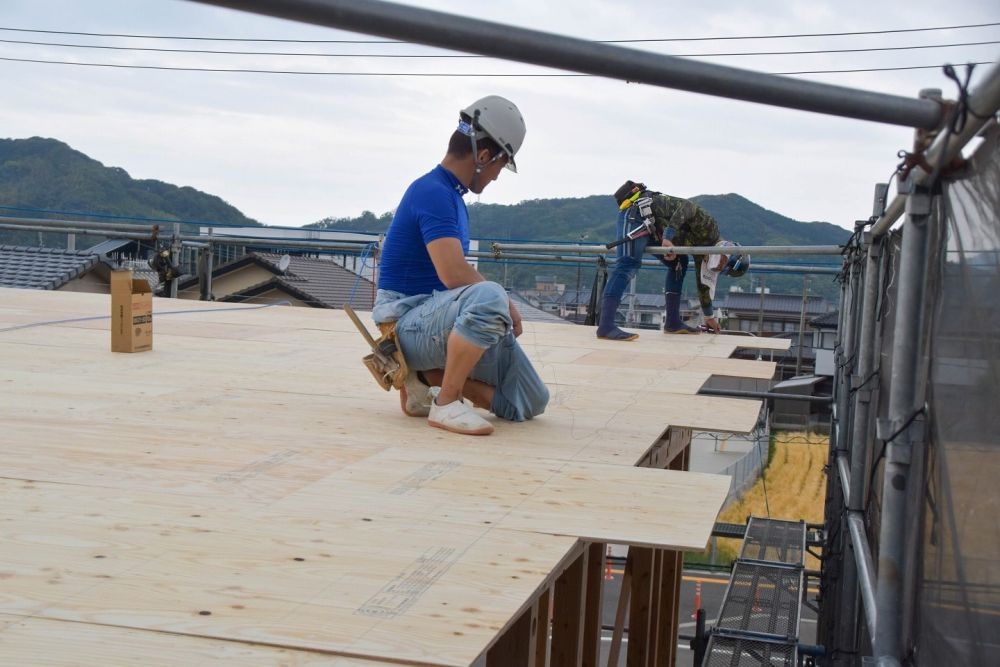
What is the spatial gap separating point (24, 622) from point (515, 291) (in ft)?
32.3

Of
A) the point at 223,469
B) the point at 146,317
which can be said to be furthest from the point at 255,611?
the point at 146,317

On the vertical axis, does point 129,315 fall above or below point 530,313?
above

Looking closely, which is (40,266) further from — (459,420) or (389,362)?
(459,420)

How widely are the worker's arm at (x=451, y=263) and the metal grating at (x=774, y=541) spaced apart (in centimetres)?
487

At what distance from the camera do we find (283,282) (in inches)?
768

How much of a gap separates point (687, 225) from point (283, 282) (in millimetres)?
13088

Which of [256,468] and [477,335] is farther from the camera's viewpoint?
[477,335]

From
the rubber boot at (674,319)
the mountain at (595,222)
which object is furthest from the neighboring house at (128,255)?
the rubber boot at (674,319)

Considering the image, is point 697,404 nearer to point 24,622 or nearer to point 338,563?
point 338,563

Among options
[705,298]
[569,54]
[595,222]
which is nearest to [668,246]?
[705,298]

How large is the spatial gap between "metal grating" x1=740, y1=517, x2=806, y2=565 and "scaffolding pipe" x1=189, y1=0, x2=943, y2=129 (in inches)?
264

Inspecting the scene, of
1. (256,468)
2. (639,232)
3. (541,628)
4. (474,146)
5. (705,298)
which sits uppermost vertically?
(474,146)

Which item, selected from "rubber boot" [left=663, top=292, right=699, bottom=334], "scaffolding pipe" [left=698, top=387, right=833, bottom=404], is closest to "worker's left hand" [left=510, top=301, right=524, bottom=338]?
"scaffolding pipe" [left=698, top=387, right=833, bottom=404]

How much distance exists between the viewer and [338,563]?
1.99 metres
